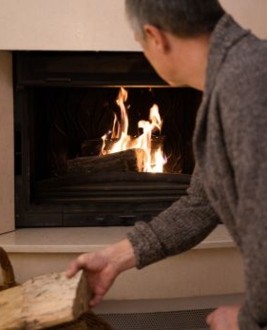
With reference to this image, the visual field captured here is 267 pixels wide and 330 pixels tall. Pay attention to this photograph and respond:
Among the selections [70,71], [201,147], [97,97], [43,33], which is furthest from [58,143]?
[201,147]

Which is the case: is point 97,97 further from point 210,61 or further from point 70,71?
point 210,61

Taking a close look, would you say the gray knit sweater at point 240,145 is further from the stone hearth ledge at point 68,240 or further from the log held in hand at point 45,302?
the stone hearth ledge at point 68,240

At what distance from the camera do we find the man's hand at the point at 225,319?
35.5 inches

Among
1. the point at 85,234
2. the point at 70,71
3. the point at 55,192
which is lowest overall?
the point at 85,234

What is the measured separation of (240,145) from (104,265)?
526mm

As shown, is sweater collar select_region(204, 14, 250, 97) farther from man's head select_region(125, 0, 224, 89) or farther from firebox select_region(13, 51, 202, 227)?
firebox select_region(13, 51, 202, 227)

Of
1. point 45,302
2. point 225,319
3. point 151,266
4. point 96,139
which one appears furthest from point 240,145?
point 96,139

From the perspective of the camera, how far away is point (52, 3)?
5.72 ft

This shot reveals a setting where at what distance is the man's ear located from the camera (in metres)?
0.84

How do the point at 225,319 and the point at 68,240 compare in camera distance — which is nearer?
the point at 225,319

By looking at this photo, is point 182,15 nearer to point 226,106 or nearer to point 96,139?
point 226,106

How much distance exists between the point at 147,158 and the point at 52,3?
713 millimetres

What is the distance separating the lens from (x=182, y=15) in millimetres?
799

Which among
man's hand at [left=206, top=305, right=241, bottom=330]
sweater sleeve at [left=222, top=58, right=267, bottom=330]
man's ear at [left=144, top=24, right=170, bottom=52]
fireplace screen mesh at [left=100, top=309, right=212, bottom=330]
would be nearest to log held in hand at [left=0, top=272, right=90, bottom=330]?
man's hand at [left=206, top=305, right=241, bottom=330]
